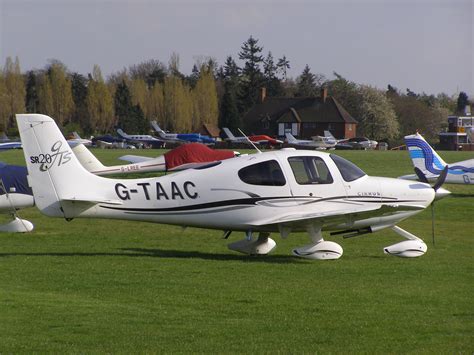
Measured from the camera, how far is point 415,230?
61.4 ft

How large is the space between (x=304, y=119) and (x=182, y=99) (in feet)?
58.7

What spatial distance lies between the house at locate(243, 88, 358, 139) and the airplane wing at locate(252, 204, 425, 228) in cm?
9419

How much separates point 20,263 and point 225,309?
14.7ft

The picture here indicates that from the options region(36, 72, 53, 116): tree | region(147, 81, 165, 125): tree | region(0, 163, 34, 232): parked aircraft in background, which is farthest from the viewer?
region(147, 81, 165, 125): tree

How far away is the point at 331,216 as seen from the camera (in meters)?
12.7

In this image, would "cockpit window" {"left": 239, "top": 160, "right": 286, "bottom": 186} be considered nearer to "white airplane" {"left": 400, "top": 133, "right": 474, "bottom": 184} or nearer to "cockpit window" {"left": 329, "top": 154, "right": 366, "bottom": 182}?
"cockpit window" {"left": 329, "top": 154, "right": 366, "bottom": 182}

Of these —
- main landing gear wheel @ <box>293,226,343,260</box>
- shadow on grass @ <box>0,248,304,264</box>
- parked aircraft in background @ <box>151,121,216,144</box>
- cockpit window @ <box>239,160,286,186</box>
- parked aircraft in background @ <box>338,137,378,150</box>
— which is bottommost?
parked aircraft in background @ <box>338,137,378,150</box>

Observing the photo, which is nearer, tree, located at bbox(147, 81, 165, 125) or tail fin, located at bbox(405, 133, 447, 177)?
tail fin, located at bbox(405, 133, 447, 177)

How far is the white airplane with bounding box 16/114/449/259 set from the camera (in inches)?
495

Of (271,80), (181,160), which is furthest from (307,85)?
(181,160)

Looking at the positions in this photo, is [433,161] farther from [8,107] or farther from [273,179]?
[8,107]

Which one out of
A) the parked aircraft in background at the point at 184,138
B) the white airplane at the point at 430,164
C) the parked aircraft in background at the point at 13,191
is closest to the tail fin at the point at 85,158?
the white airplane at the point at 430,164

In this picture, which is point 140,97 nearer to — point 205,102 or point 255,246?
point 205,102

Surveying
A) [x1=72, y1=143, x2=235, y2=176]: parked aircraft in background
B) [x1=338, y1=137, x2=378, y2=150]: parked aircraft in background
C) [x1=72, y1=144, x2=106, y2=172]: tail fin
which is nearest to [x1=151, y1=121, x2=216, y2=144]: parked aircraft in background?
[x1=338, y1=137, x2=378, y2=150]: parked aircraft in background
